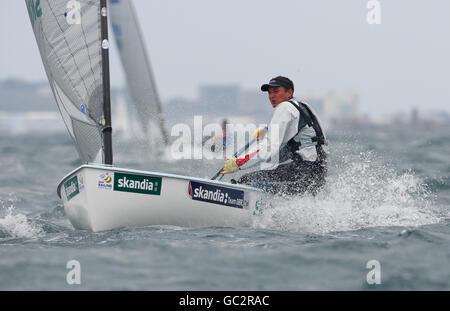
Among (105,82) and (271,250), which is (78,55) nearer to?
(105,82)

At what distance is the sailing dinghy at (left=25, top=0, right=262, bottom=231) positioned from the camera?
184 inches

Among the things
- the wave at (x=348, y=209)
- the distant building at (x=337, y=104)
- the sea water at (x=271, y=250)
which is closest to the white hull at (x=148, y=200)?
the sea water at (x=271, y=250)

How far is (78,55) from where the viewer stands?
→ 17.7 feet

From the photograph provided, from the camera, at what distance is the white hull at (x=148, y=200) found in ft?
15.2

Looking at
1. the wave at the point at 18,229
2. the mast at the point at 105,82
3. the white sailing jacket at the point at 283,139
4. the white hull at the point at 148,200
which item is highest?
the mast at the point at 105,82

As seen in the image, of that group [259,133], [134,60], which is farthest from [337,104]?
[259,133]

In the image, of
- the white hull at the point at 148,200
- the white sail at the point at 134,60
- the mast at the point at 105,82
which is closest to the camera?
the white hull at the point at 148,200

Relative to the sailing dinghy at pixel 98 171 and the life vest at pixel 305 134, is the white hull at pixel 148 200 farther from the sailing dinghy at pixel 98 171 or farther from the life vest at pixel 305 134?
the life vest at pixel 305 134

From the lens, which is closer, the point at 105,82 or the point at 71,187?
the point at 71,187

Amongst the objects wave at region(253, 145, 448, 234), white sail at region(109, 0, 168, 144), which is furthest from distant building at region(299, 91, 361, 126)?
wave at region(253, 145, 448, 234)

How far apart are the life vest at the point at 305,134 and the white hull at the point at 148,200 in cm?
45

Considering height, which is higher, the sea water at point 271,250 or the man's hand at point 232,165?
the man's hand at point 232,165

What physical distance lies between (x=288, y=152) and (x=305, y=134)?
0.66 ft
